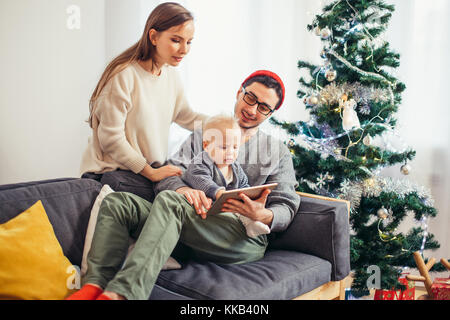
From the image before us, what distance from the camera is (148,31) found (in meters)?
1.90

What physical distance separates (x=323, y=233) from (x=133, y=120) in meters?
0.99

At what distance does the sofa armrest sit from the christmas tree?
32 cm

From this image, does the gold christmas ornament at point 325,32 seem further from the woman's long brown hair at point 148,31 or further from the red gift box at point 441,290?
the red gift box at point 441,290

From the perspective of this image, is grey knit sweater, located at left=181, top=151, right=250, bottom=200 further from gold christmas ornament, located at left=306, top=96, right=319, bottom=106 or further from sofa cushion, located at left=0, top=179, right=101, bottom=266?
gold christmas ornament, located at left=306, top=96, right=319, bottom=106

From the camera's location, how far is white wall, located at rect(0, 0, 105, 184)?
2.65 metres

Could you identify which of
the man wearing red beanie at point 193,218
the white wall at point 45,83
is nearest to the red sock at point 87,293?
the man wearing red beanie at point 193,218

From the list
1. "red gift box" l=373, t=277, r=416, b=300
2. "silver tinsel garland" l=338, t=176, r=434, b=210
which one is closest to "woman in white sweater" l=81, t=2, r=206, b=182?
"silver tinsel garland" l=338, t=176, r=434, b=210

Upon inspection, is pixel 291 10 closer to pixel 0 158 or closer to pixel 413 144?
pixel 413 144

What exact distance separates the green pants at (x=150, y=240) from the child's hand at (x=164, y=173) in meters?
0.29

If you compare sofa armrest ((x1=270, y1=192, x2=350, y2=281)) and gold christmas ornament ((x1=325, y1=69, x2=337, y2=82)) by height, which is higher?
gold christmas ornament ((x1=325, y1=69, x2=337, y2=82))

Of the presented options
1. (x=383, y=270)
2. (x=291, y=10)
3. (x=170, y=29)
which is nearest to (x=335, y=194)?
(x=383, y=270)

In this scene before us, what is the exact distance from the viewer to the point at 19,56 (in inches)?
105

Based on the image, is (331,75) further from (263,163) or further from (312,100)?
(263,163)

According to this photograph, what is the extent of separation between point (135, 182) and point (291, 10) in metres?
1.64
